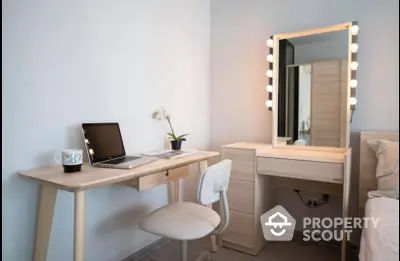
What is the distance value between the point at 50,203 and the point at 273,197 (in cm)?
179

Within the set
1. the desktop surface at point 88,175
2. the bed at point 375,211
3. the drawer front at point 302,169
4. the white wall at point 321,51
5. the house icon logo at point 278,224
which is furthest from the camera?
the house icon logo at point 278,224

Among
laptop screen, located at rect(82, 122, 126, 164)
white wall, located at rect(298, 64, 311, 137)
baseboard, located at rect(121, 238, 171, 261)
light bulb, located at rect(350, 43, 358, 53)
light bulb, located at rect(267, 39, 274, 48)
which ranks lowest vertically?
baseboard, located at rect(121, 238, 171, 261)

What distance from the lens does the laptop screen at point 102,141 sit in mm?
1610

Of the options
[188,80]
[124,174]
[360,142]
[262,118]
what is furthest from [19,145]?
[360,142]

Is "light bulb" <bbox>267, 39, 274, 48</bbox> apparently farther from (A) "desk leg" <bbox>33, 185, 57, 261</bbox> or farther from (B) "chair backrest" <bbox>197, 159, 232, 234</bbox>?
(A) "desk leg" <bbox>33, 185, 57, 261</bbox>

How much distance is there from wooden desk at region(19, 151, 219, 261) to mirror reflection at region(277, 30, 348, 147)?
1075 millimetres

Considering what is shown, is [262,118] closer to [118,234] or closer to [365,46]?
[365,46]

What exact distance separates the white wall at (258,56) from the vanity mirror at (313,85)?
105 millimetres

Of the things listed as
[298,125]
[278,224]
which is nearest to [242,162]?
[298,125]

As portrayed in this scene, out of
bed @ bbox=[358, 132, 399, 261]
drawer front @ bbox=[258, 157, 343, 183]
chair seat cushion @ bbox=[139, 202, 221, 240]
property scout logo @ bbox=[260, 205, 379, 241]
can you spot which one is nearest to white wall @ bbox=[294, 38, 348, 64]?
bed @ bbox=[358, 132, 399, 261]

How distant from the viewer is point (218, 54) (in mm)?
2791

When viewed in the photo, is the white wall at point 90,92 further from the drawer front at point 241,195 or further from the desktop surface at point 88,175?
the drawer front at point 241,195

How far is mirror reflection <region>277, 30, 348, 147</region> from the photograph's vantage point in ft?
6.84

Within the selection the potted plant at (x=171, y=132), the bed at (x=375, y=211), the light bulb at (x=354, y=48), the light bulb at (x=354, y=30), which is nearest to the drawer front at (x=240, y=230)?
the potted plant at (x=171, y=132)
